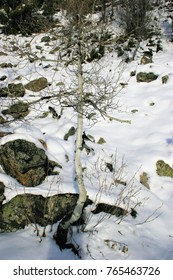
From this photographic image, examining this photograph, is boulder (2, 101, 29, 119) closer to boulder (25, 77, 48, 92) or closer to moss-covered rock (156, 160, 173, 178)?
boulder (25, 77, 48, 92)

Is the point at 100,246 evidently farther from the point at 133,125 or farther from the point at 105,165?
the point at 133,125

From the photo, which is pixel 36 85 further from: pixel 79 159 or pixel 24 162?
pixel 79 159

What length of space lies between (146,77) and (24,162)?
247 inches

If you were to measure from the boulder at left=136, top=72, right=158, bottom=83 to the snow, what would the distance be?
7.5 inches

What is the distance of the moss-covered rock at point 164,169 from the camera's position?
6.13m

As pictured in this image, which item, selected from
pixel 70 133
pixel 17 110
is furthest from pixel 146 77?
pixel 17 110

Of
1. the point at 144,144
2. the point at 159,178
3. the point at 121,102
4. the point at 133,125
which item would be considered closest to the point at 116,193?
the point at 159,178

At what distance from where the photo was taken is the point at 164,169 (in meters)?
6.18

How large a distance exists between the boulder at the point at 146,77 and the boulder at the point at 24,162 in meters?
5.81

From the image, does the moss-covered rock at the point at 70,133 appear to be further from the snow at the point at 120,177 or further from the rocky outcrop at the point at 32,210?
the rocky outcrop at the point at 32,210

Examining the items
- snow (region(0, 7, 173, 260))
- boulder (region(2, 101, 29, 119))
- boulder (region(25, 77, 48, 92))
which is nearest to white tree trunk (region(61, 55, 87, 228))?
snow (region(0, 7, 173, 260))

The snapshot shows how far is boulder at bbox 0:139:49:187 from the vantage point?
4703mm

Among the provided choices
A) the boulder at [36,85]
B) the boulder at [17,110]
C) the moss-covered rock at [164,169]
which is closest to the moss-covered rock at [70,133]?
the boulder at [17,110]

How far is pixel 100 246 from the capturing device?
3867mm
